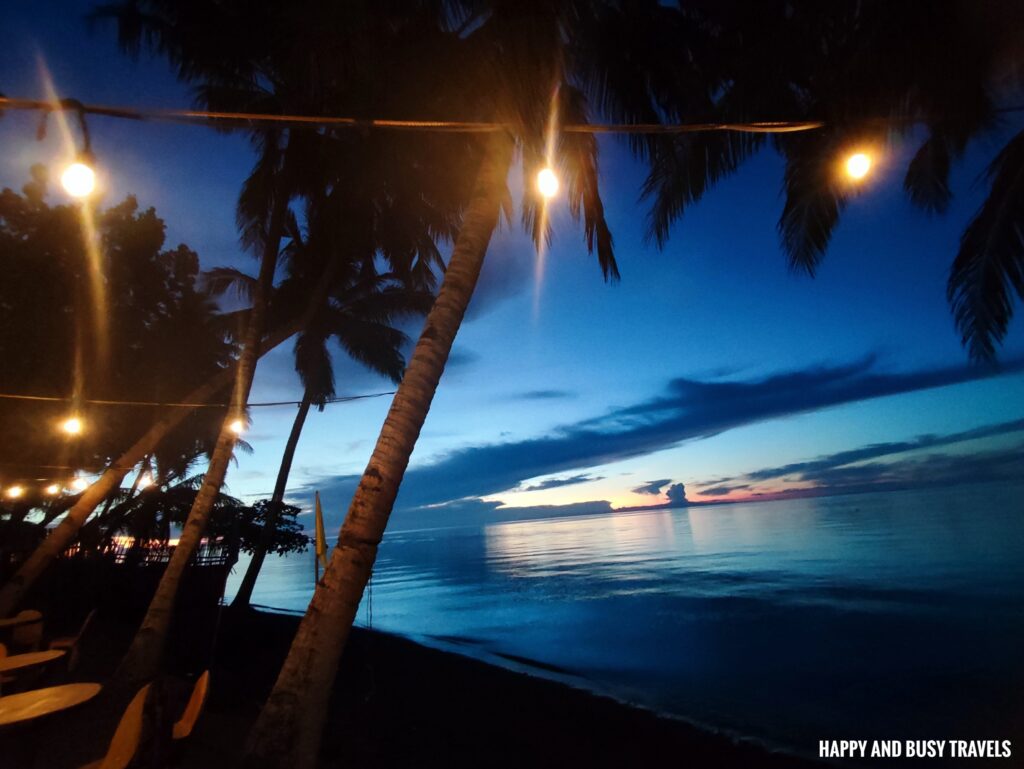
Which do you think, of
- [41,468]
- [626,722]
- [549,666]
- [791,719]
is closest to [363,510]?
[626,722]

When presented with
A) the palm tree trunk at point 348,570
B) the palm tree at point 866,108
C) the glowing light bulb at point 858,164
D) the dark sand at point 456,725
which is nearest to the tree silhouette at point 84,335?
the dark sand at point 456,725

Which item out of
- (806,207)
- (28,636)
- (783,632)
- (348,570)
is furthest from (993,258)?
(28,636)

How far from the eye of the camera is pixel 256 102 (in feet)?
33.9

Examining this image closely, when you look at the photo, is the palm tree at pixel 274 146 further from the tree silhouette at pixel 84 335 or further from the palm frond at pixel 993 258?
the palm frond at pixel 993 258

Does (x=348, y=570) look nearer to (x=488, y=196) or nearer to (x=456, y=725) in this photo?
(x=488, y=196)

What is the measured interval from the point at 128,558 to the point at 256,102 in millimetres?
15788

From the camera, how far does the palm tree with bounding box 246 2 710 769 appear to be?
3.33 meters

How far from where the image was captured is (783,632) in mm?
15227

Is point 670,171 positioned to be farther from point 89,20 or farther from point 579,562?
point 579,562

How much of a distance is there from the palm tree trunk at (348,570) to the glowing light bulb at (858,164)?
13.8 ft

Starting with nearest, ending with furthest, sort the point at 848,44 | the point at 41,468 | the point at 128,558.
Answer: the point at 848,44, the point at 41,468, the point at 128,558

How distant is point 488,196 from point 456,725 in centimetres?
870

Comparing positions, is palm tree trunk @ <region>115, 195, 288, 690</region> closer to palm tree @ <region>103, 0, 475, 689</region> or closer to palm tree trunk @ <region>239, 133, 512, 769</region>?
palm tree @ <region>103, 0, 475, 689</region>

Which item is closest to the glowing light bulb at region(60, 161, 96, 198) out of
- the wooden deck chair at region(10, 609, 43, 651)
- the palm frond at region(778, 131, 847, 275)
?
the wooden deck chair at region(10, 609, 43, 651)
